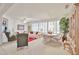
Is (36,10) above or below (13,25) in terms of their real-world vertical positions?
above

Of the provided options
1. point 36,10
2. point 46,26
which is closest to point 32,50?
point 46,26

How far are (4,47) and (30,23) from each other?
45 centimetres

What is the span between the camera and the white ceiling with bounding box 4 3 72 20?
1848 mm

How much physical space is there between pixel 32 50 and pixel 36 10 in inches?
20.5

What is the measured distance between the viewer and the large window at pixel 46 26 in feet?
6.12

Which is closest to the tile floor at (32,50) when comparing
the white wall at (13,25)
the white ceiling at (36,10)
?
the white wall at (13,25)

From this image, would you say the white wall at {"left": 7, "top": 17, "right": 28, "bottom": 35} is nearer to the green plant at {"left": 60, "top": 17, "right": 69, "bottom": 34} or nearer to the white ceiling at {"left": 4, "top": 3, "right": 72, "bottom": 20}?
the white ceiling at {"left": 4, "top": 3, "right": 72, "bottom": 20}

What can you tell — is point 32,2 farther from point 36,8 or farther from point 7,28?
point 7,28

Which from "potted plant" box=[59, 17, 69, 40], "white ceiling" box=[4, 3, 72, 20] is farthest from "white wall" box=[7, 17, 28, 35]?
"potted plant" box=[59, 17, 69, 40]

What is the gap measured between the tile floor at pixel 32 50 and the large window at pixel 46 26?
0.20m

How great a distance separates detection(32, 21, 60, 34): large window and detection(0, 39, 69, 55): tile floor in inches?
7.7

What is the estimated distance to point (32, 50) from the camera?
187cm

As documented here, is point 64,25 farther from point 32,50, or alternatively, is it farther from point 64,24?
point 32,50
